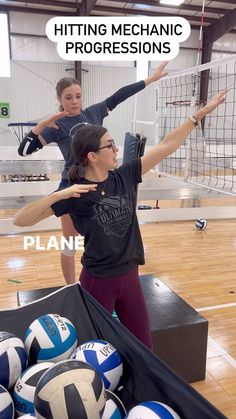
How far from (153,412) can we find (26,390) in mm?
420

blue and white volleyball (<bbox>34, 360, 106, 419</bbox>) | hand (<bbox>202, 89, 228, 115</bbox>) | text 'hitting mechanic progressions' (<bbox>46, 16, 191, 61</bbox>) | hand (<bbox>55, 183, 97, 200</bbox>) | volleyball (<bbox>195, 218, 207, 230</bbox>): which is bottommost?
volleyball (<bbox>195, 218, 207, 230</bbox>)

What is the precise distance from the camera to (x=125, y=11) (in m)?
10.2

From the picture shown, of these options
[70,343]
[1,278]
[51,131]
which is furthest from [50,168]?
[70,343]

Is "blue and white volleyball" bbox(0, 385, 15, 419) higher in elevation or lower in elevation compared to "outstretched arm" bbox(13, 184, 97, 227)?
lower

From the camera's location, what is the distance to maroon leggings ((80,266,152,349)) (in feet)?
5.14

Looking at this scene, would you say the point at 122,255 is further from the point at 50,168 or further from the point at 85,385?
the point at 50,168

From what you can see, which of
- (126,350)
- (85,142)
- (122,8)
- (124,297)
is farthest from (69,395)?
(122,8)

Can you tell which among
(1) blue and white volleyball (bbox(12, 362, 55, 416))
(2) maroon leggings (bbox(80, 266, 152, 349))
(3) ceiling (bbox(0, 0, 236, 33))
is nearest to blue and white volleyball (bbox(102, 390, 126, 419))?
(1) blue and white volleyball (bbox(12, 362, 55, 416))

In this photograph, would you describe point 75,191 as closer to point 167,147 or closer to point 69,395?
point 167,147

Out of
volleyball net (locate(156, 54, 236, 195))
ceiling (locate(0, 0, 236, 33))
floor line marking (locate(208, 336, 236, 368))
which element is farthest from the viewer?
ceiling (locate(0, 0, 236, 33))

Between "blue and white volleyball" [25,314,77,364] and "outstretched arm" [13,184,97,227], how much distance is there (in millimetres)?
426

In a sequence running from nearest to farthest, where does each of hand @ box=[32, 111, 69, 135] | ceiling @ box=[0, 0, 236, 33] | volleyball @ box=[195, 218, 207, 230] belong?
hand @ box=[32, 111, 69, 135]
volleyball @ box=[195, 218, 207, 230]
ceiling @ box=[0, 0, 236, 33]

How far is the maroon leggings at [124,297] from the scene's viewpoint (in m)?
1.57

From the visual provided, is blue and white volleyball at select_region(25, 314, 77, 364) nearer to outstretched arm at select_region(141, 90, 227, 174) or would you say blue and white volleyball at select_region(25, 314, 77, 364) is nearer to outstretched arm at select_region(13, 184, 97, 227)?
outstretched arm at select_region(13, 184, 97, 227)
